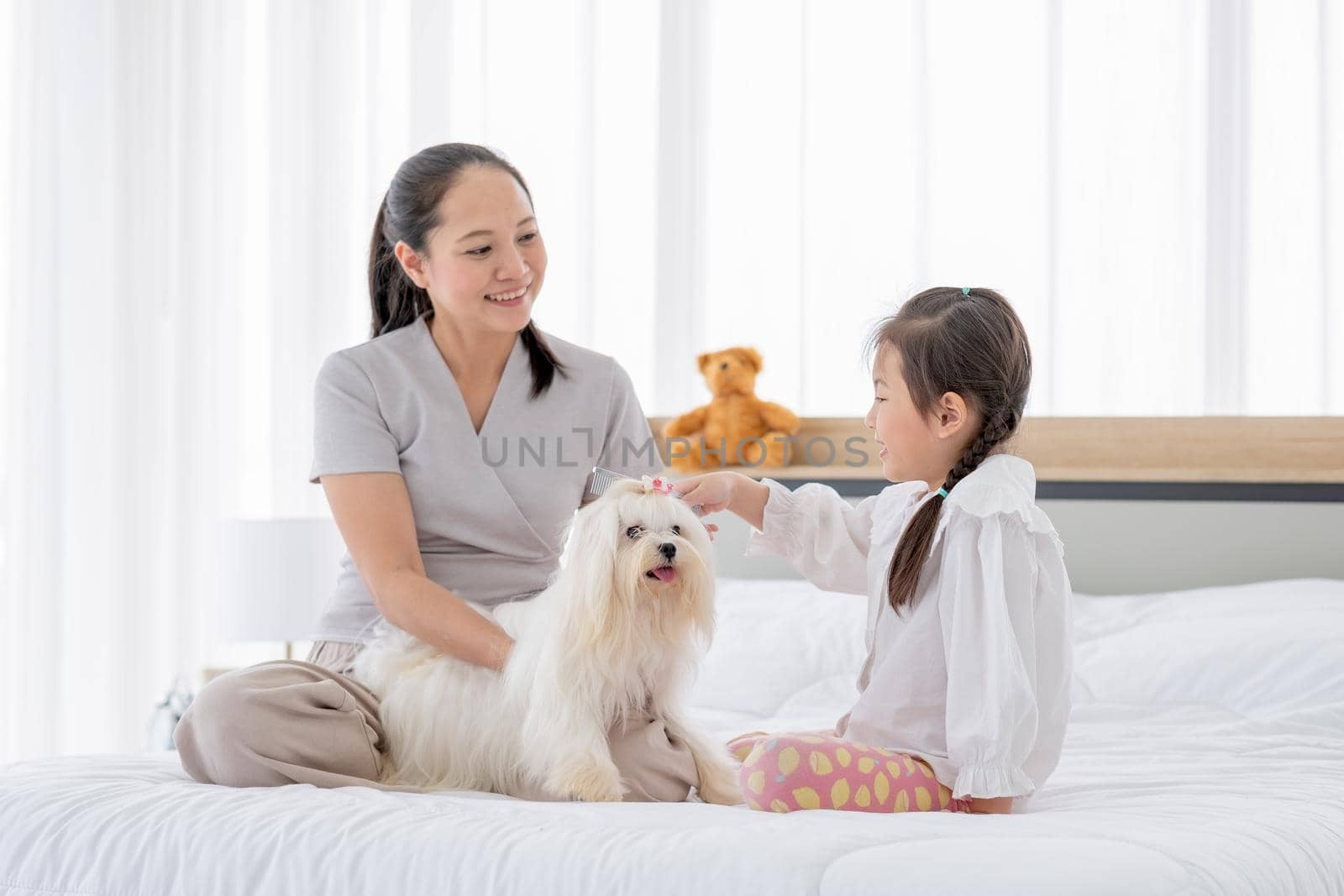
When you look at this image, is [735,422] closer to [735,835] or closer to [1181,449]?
[1181,449]

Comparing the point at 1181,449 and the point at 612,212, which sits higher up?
the point at 612,212

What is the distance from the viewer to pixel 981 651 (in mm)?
1492

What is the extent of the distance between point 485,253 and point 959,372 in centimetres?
76

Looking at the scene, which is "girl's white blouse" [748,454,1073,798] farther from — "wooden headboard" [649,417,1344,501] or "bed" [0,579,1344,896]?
"wooden headboard" [649,417,1344,501]

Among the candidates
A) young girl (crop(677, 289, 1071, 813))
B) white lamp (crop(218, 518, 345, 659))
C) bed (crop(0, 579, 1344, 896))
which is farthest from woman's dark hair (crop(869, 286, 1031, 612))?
white lamp (crop(218, 518, 345, 659))

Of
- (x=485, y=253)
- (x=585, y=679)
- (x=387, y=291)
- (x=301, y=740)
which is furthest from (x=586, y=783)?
(x=387, y=291)

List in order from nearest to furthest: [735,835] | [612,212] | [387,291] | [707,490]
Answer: [735,835], [707,490], [387,291], [612,212]

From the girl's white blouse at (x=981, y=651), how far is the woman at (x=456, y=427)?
0.53 metres

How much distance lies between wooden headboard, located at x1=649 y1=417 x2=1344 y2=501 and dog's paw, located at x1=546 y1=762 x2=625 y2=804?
1.57 m

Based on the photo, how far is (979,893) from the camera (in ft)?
3.45

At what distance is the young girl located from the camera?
56.8 inches

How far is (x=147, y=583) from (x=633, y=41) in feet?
7.02

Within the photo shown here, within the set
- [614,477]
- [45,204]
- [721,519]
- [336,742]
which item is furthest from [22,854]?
[45,204]

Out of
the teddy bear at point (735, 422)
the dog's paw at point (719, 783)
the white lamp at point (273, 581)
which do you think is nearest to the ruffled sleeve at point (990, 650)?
the dog's paw at point (719, 783)
